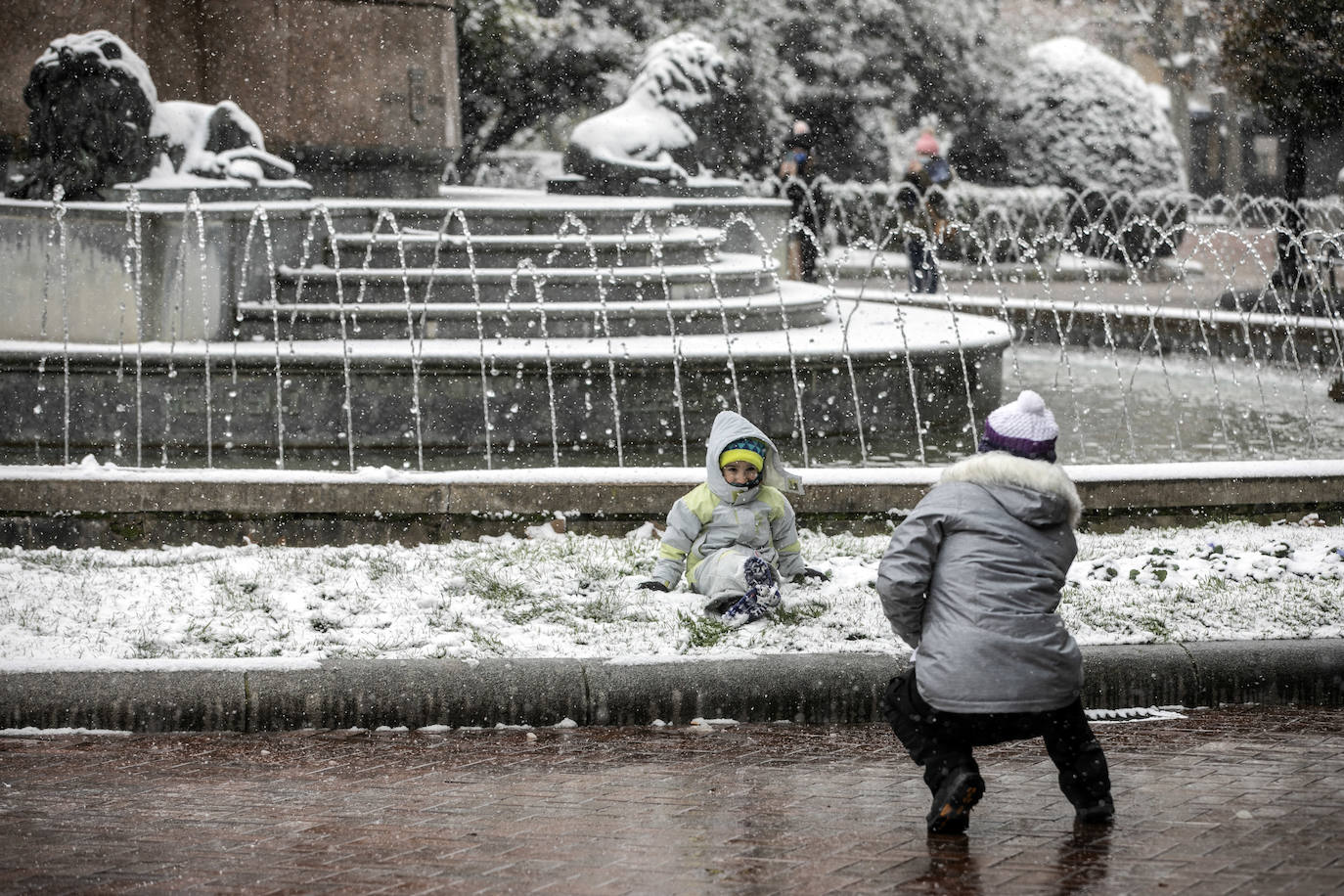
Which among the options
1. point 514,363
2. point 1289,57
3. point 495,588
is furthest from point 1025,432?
point 1289,57

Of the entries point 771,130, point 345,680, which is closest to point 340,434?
point 345,680

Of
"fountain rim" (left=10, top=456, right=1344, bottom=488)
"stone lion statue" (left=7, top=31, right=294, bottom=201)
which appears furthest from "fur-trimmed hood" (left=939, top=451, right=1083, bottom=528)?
"stone lion statue" (left=7, top=31, right=294, bottom=201)

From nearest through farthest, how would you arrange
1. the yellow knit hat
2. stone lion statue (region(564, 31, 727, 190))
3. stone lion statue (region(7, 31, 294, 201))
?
the yellow knit hat → stone lion statue (region(7, 31, 294, 201)) → stone lion statue (region(564, 31, 727, 190))

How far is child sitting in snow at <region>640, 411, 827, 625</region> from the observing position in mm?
6258

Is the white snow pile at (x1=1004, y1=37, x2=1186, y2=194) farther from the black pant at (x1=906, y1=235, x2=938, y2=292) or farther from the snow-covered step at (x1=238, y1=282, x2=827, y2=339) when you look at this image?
the snow-covered step at (x1=238, y1=282, x2=827, y2=339)

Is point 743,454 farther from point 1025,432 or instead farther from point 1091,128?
point 1091,128

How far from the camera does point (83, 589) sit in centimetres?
655

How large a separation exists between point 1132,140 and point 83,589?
984 inches

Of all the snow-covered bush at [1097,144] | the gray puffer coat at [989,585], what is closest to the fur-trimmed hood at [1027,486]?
the gray puffer coat at [989,585]

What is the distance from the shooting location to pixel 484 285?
11.8 metres

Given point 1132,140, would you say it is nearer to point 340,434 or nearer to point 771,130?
point 771,130

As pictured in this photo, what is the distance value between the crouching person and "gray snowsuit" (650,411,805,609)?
6.15 ft

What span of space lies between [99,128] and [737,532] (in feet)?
23.0

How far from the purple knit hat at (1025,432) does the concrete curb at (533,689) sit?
59.6 inches
